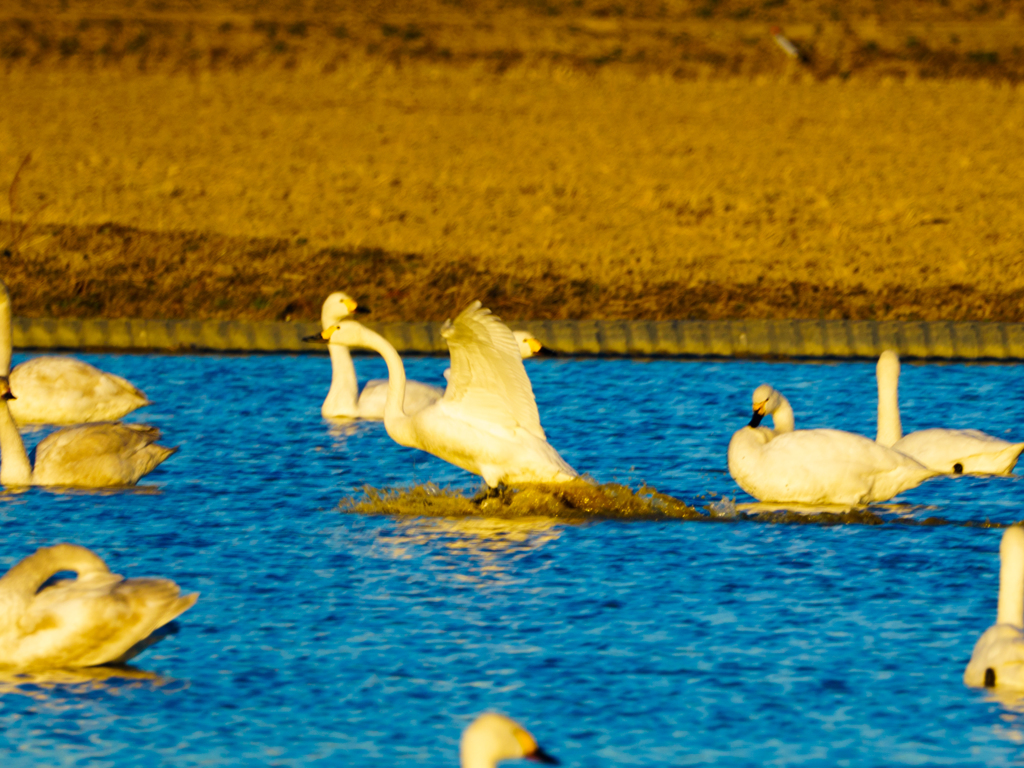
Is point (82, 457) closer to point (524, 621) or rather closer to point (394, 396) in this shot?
point (394, 396)

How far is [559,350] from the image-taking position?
13.4 meters

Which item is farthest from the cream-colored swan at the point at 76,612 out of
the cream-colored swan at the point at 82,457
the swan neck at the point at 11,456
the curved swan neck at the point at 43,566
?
the swan neck at the point at 11,456

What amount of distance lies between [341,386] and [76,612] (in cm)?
558

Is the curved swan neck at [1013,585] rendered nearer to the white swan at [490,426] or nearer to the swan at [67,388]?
the white swan at [490,426]

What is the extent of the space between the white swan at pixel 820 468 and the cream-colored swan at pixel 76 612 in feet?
11.3

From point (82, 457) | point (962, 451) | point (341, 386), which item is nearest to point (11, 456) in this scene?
point (82, 457)

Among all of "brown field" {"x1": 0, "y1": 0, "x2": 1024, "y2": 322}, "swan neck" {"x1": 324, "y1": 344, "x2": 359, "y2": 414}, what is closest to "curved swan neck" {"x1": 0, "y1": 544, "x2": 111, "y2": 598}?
"swan neck" {"x1": 324, "y1": 344, "x2": 359, "y2": 414}

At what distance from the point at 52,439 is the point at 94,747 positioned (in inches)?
168

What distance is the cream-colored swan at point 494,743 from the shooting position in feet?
14.1

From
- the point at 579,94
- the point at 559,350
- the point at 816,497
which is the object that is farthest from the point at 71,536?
the point at 579,94

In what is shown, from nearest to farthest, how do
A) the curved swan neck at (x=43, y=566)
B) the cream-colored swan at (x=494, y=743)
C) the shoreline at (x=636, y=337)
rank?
the cream-colored swan at (x=494, y=743)
the curved swan neck at (x=43, y=566)
the shoreline at (x=636, y=337)

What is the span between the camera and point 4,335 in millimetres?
11008

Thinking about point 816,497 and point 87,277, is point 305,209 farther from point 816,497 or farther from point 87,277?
point 816,497

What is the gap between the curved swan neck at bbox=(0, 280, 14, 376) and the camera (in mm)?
10914
